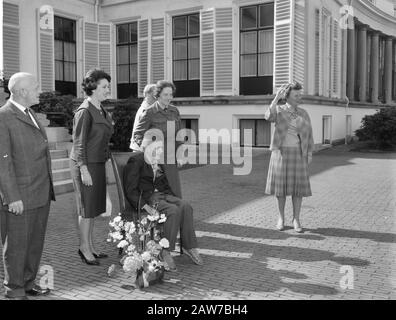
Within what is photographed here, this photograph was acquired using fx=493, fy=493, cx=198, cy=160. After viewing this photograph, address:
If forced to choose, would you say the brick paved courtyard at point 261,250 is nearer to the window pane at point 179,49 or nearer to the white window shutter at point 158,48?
the window pane at point 179,49

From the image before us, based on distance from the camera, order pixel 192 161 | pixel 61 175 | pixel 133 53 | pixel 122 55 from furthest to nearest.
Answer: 1. pixel 122 55
2. pixel 133 53
3. pixel 192 161
4. pixel 61 175

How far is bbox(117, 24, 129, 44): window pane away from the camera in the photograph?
738 inches

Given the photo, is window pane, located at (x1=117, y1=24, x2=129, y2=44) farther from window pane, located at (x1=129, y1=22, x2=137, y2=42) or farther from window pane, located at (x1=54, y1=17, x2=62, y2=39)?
window pane, located at (x1=54, y1=17, x2=62, y2=39)

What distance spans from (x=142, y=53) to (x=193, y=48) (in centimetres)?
206

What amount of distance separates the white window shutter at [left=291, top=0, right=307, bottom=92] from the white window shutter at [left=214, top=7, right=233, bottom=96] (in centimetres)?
215

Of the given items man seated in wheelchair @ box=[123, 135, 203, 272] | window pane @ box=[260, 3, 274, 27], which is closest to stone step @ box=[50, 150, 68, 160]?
man seated in wheelchair @ box=[123, 135, 203, 272]

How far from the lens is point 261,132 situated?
16438mm

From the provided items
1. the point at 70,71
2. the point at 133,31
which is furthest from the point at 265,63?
the point at 70,71

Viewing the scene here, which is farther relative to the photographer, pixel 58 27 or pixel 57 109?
pixel 58 27

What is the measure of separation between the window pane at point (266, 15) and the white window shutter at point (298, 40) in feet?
3.16

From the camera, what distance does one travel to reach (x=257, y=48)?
16.3 meters

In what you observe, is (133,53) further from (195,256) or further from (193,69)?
(195,256)

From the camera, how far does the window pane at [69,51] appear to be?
17.3 metres

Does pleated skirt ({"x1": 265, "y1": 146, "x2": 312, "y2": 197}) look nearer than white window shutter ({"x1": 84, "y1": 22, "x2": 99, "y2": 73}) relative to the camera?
Yes
